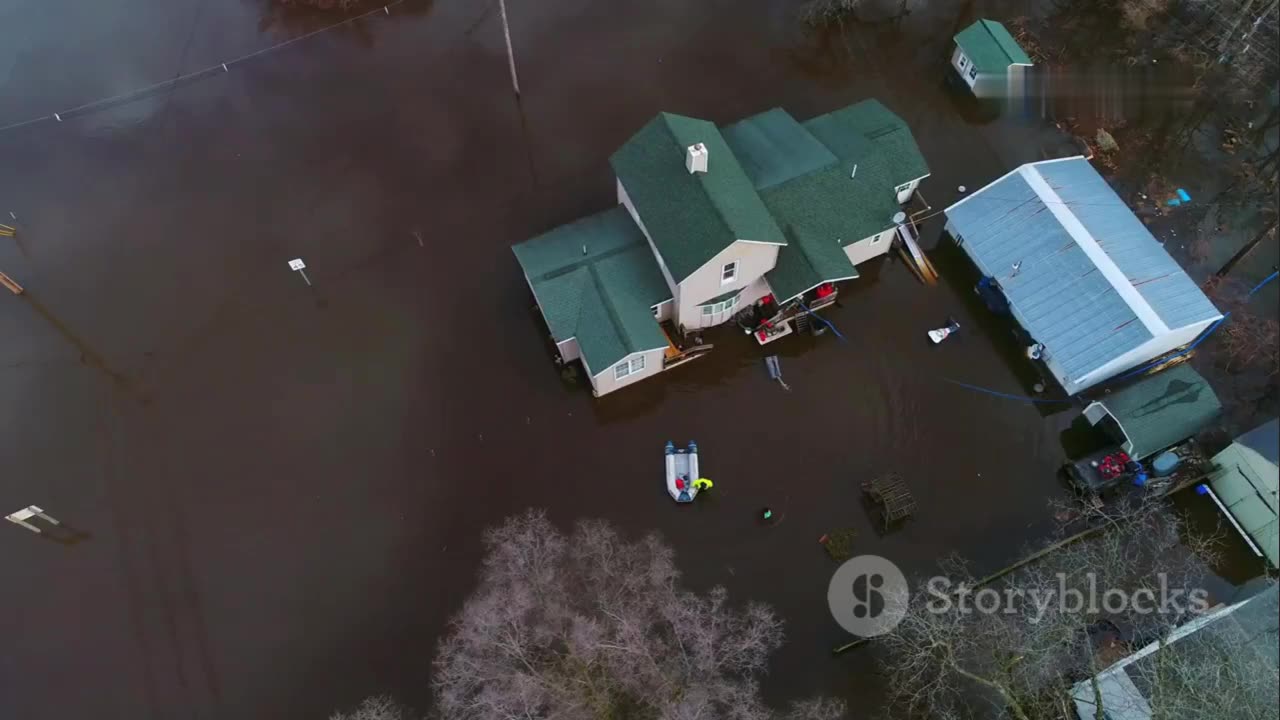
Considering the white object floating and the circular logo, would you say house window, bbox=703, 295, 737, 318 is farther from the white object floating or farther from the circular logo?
the circular logo

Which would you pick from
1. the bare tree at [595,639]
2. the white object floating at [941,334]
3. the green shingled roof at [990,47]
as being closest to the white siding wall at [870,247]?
the white object floating at [941,334]

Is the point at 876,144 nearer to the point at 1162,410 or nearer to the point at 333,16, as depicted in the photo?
the point at 1162,410

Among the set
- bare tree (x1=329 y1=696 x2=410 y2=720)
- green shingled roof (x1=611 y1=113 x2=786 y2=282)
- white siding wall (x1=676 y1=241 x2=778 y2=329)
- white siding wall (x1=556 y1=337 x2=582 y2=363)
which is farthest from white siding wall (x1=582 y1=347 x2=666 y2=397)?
bare tree (x1=329 y1=696 x2=410 y2=720)

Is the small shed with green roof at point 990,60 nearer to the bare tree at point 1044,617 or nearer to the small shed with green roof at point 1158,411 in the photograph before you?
the small shed with green roof at point 1158,411

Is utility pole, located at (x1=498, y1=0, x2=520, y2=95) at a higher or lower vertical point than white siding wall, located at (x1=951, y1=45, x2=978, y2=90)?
higher

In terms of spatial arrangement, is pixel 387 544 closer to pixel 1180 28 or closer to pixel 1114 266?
pixel 1114 266

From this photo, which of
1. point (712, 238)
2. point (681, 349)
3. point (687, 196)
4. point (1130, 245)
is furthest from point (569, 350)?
→ point (1130, 245)

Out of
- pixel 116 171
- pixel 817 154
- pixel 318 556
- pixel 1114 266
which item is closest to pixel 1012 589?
pixel 1114 266
